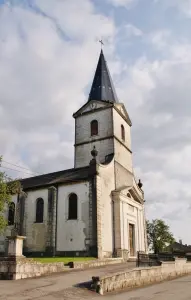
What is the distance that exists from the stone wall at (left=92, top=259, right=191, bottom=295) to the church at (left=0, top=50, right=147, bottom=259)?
6.78 m

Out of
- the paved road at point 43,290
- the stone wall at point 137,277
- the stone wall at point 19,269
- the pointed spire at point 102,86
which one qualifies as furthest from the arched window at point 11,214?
the paved road at point 43,290

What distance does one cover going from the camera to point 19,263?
47.0 feet

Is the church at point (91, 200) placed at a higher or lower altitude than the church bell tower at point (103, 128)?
lower

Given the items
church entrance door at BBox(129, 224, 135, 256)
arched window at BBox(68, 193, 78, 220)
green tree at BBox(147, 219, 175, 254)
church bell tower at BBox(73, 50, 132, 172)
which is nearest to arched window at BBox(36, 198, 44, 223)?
arched window at BBox(68, 193, 78, 220)

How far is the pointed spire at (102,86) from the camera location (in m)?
35.7

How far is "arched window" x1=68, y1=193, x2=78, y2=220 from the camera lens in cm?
2741

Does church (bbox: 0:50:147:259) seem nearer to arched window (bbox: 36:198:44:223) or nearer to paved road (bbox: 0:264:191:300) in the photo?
arched window (bbox: 36:198:44:223)

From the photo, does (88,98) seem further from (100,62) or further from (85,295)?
(85,295)

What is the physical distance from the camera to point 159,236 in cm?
5631

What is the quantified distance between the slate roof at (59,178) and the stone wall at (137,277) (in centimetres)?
1083

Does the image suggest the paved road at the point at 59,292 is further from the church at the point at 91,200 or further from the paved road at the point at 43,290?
the church at the point at 91,200

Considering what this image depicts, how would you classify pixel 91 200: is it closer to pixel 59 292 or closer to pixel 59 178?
pixel 59 178

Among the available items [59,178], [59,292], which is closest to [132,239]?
[59,178]

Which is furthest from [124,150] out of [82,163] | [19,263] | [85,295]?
[85,295]
